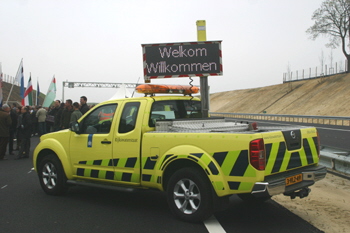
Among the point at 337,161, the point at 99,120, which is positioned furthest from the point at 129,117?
the point at 337,161

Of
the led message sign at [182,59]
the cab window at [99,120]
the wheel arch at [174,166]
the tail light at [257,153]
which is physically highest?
the led message sign at [182,59]

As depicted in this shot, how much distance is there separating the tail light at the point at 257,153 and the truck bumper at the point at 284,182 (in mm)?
215

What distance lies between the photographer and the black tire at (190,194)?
16.0ft

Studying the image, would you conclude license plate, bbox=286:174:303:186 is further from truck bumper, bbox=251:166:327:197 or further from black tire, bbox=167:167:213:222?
black tire, bbox=167:167:213:222

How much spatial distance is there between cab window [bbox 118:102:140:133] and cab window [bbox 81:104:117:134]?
0.88 ft

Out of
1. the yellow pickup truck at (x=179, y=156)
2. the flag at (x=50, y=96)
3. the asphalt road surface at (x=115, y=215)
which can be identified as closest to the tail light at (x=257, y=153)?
the yellow pickup truck at (x=179, y=156)

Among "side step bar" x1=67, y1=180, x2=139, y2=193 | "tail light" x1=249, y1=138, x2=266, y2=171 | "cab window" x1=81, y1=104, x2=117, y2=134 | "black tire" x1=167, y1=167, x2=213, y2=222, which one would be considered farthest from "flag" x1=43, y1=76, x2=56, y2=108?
"tail light" x1=249, y1=138, x2=266, y2=171

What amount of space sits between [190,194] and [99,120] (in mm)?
2336

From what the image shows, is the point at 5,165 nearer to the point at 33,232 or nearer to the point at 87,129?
the point at 87,129

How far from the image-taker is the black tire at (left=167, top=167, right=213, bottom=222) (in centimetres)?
489

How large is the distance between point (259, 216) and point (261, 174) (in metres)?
1.21

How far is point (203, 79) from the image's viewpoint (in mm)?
8109

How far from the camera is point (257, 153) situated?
4477mm

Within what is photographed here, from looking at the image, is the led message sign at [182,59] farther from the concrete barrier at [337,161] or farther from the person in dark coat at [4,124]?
the person in dark coat at [4,124]
